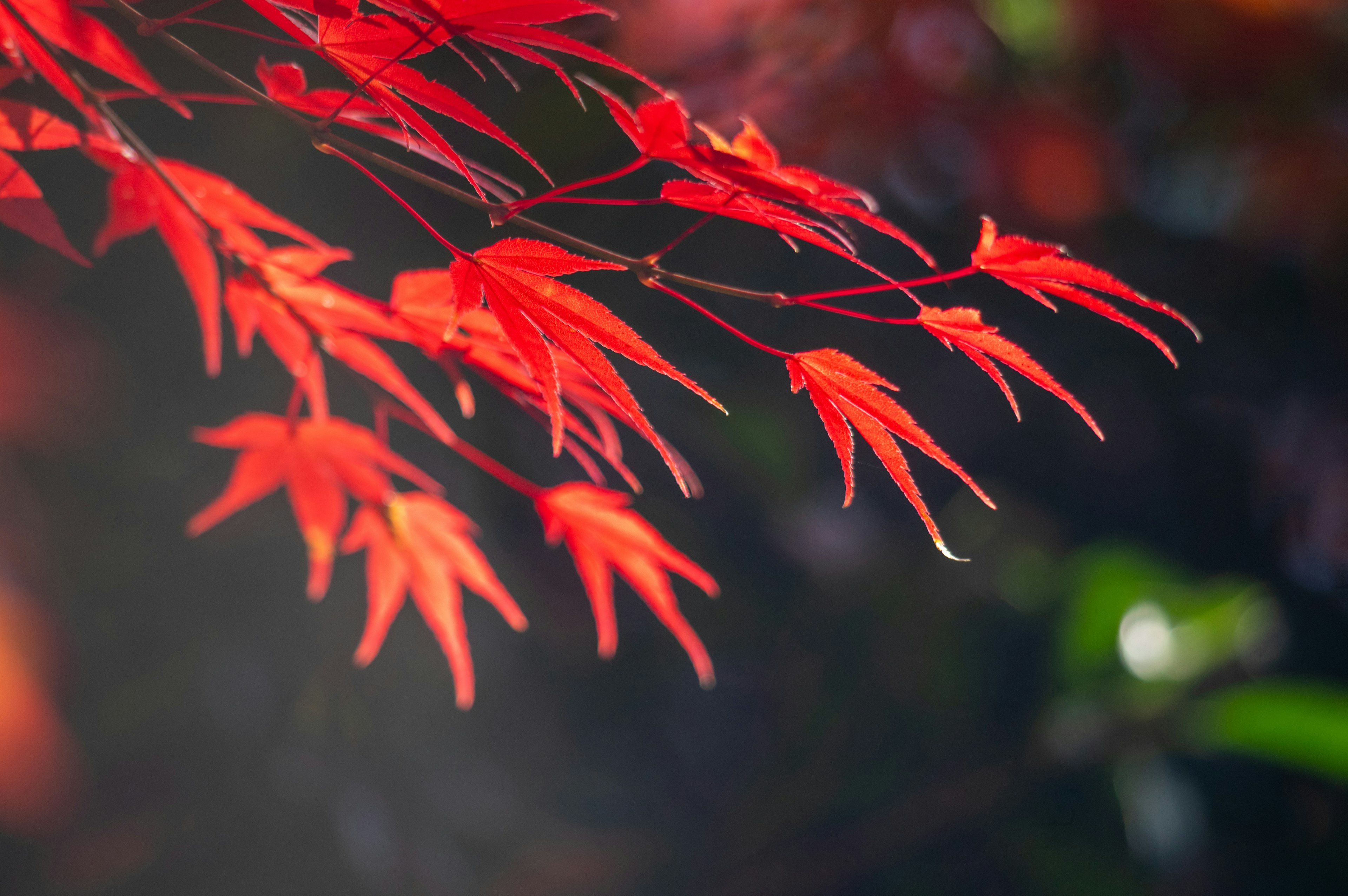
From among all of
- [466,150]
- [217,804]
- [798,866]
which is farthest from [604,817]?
[466,150]

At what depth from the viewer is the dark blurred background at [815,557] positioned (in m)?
0.98

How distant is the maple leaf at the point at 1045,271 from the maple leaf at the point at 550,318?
103 millimetres

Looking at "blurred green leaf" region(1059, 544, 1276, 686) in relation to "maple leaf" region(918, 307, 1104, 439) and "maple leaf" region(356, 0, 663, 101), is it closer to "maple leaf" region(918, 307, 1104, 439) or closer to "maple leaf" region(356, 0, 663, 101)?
"maple leaf" region(918, 307, 1104, 439)

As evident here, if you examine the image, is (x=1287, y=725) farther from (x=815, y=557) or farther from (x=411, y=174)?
(x=411, y=174)

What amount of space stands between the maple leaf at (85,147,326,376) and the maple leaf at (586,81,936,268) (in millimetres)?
179

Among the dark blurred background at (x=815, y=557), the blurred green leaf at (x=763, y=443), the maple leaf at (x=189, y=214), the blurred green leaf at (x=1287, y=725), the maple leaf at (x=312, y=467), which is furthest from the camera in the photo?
the blurred green leaf at (x=763, y=443)

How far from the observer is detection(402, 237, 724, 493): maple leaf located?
0.80 feet

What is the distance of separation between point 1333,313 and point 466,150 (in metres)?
1.19

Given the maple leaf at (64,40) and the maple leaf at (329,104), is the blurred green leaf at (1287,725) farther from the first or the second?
the maple leaf at (64,40)

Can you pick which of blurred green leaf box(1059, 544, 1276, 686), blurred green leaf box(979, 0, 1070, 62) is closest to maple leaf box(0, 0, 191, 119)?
blurred green leaf box(979, 0, 1070, 62)

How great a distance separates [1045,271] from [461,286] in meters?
0.19

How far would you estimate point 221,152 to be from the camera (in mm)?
1038

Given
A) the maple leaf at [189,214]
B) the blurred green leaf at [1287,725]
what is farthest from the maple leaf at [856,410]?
the blurred green leaf at [1287,725]

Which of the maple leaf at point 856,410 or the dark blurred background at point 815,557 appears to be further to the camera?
the dark blurred background at point 815,557
